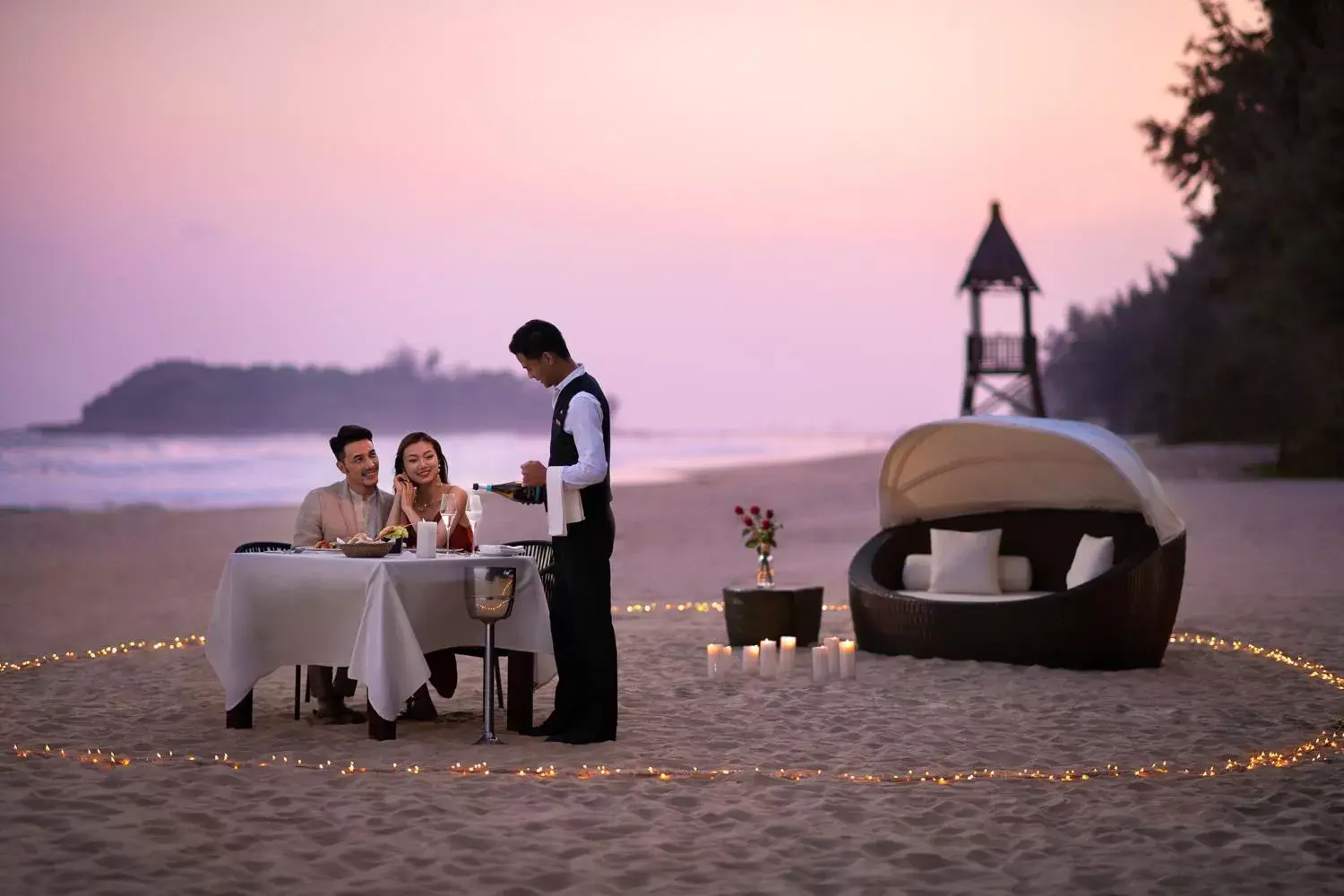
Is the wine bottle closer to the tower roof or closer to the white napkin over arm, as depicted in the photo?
the white napkin over arm

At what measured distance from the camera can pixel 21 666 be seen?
9375 millimetres

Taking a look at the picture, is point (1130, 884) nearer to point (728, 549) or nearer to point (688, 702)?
point (688, 702)

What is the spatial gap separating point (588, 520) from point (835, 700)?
2.15 m

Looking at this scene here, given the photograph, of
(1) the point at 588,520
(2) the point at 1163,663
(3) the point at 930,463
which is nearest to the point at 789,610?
(3) the point at 930,463

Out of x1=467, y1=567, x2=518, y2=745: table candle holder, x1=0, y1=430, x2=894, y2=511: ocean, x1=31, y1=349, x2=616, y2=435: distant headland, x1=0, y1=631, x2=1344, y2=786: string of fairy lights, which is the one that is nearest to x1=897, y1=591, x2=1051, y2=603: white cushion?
x1=0, y1=631, x2=1344, y2=786: string of fairy lights

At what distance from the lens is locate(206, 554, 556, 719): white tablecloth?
6.76 m

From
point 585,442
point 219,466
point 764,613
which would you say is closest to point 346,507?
point 585,442

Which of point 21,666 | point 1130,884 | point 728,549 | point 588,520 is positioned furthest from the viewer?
point 728,549

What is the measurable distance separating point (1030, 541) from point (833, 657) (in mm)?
2215

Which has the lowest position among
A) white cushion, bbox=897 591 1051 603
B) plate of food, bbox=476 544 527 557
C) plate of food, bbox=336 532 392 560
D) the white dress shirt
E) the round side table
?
the round side table

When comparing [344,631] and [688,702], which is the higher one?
[344,631]

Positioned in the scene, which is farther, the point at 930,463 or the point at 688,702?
the point at 930,463

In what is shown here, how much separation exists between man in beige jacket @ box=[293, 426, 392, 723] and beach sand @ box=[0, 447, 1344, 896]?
36 centimetres

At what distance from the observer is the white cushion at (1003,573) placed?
10352mm
